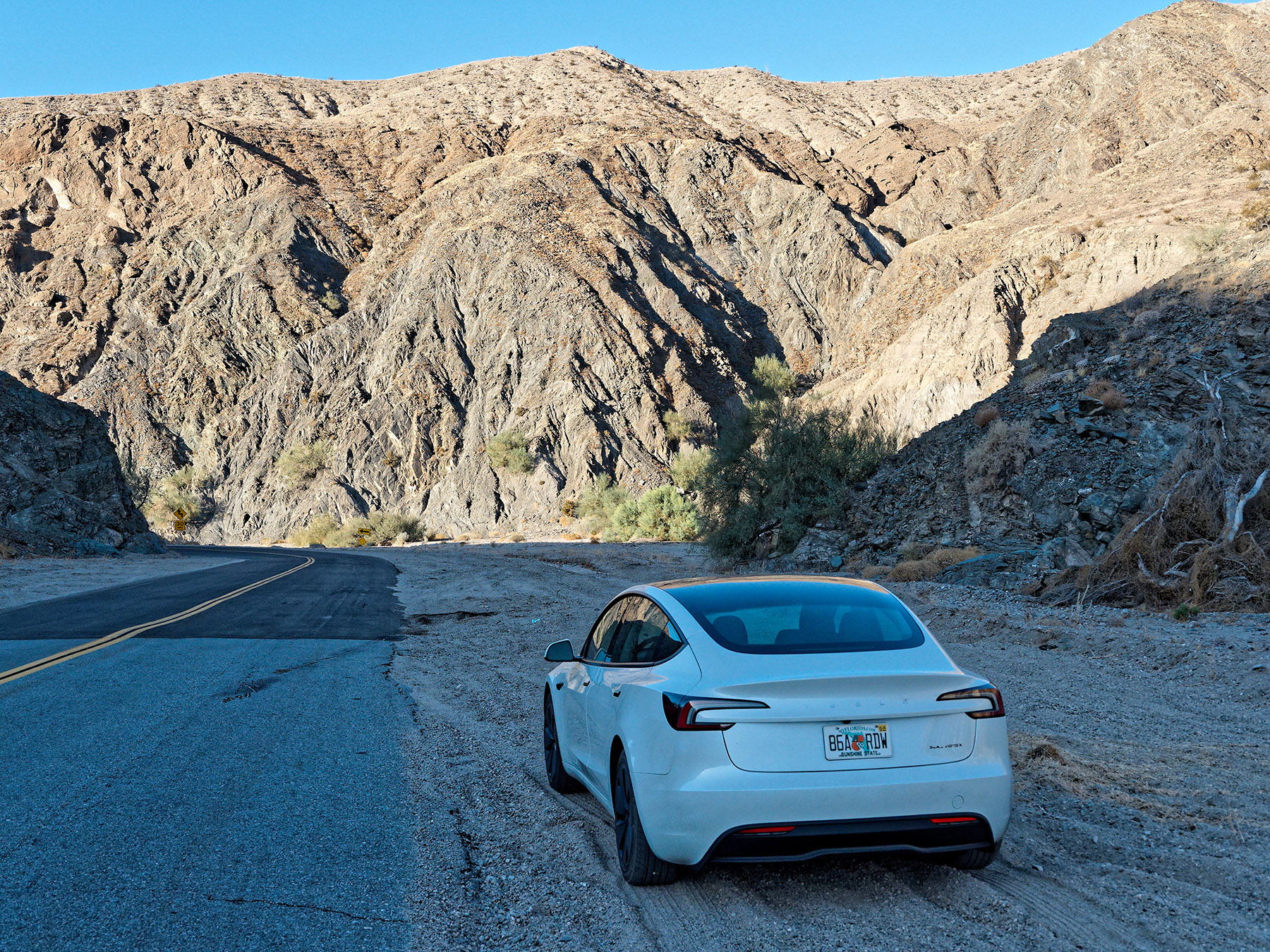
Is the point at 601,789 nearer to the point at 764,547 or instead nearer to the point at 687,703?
the point at 687,703

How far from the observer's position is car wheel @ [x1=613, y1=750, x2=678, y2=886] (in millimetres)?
4133

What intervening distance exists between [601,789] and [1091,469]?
15.3 metres

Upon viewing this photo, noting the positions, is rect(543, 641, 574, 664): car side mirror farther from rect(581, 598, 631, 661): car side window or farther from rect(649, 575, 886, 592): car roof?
rect(649, 575, 886, 592): car roof

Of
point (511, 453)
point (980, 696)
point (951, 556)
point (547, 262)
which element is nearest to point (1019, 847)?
point (980, 696)

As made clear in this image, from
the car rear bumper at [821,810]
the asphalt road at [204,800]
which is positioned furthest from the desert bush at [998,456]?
the car rear bumper at [821,810]

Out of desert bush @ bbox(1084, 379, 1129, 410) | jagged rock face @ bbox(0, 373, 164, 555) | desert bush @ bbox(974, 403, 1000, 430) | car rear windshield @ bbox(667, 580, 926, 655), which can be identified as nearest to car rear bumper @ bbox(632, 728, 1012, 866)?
car rear windshield @ bbox(667, 580, 926, 655)

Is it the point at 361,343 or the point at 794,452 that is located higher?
the point at 361,343

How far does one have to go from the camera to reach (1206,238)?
29766 mm

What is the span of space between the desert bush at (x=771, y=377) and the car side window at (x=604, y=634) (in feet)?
174

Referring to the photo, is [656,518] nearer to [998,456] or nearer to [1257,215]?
[998,456]

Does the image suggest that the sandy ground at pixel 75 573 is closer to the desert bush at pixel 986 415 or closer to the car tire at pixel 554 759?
the car tire at pixel 554 759

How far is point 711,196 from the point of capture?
234 ft

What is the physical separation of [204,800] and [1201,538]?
12931 mm

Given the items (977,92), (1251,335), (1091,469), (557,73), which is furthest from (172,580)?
(977,92)
